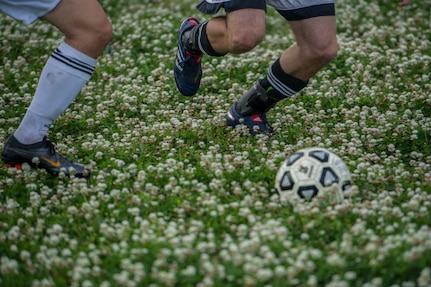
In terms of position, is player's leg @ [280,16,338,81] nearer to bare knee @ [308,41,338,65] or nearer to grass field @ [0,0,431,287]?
bare knee @ [308,41,338,65]

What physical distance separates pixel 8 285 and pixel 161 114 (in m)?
3.42

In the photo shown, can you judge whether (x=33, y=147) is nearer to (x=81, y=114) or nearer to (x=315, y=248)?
(x=81, y=114)

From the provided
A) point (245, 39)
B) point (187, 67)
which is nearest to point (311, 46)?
point (245, 39)

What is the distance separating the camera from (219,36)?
6.52m

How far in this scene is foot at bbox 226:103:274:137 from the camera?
6.89 metres

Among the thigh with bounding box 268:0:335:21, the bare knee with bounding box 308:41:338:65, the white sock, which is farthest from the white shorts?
the bare knee with bounding box 308:41:338:65

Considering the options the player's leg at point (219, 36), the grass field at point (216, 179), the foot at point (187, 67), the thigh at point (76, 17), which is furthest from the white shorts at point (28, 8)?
the foot at point (187, 67)

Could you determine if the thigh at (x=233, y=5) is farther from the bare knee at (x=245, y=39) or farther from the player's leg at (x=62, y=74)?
the player's leg at (x=62, y=74)

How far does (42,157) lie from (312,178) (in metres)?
2.35

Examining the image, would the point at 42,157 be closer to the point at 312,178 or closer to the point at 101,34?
the point at 101,34

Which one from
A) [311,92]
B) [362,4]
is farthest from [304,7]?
[362,4]

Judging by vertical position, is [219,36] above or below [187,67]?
above

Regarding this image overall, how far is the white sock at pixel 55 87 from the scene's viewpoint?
5.84 m

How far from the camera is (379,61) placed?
29.1 ft
